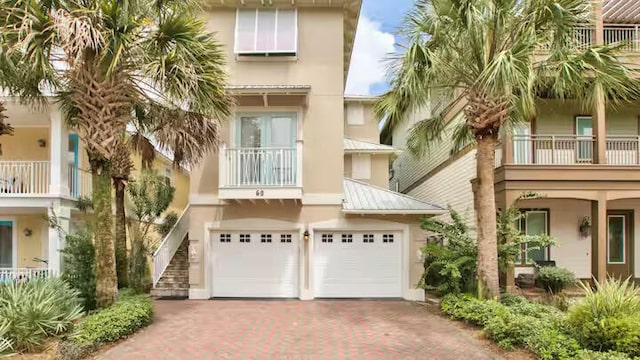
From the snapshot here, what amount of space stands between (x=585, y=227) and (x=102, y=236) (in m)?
15.4

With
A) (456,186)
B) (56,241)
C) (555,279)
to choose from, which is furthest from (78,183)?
(555,279)

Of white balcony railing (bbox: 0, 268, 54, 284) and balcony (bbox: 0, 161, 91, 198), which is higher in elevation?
balcony (bbox: 0, 161, 91, 198)

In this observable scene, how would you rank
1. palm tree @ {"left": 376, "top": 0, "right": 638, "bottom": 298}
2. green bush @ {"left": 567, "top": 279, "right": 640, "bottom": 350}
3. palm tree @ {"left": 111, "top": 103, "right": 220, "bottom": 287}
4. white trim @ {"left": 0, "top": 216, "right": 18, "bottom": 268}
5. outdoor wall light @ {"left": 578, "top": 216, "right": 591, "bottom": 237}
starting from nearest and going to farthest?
green bush @ {"left": 567, "top": 279, "right": 640, "bottom": 350}
palm tree @ {"left": 376, "top": 0, "right": 638, "bottom": 298}
palm tree @ {"left": 111, "top": 103, "right": 220, "bottom": 287}
white trim @ {"left": 0, "top": 216, "right": 18, "bottom": 268}
outdoor wall light @ {"left": 578, "top": 216, "right": 591, "bottom": 237}

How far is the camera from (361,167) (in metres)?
16.8

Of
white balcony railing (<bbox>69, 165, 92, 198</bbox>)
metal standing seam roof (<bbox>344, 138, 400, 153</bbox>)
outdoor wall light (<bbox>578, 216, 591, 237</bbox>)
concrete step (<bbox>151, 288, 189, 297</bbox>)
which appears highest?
metal standing seam roof (<bbox>344, 138, 400, 153</bbox>)

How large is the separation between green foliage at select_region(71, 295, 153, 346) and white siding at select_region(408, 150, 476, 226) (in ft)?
32.2

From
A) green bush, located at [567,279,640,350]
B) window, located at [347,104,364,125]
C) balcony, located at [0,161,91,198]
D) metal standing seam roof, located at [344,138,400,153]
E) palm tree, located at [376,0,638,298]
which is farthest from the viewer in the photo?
window, located at [347,104,364,125]

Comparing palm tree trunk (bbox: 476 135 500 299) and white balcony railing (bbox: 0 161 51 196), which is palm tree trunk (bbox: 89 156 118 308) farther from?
palm tree trunk (bbox: 476 135 500 299)

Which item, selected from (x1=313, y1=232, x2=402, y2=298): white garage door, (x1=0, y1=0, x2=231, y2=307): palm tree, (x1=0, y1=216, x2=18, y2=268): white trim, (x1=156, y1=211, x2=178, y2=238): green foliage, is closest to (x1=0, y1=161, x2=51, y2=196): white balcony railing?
(x1=0, y1=216, x2=18, y2=268): white trim

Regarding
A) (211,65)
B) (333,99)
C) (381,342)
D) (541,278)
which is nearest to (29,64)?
(211,65)

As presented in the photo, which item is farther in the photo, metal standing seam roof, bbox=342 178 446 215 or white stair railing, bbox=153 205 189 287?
white stair railing, bbox=153 205 189 287

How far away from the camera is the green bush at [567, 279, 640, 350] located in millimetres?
6172

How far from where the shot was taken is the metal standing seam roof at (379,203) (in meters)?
12.0

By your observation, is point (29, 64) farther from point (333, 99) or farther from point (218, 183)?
point (333, 99)
